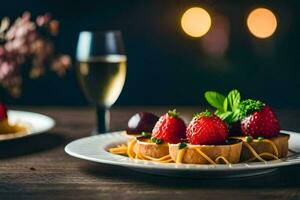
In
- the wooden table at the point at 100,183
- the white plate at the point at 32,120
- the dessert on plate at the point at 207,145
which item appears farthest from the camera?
the white plate at the point at 32,120

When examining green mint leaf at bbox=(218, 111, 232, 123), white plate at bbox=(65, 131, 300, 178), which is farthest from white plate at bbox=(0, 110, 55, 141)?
green mint leaf at bbox=(218, 111, 232, 123)

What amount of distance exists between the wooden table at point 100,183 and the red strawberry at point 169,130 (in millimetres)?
85

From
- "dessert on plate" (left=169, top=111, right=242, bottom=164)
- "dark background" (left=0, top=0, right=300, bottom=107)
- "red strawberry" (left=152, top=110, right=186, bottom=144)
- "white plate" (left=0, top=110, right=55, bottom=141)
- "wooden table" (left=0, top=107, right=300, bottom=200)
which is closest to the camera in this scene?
"wooden table" (left=0, top=107, right=300, bottom=200)

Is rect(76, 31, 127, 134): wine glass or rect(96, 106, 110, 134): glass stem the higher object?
rect(76, 31, 127, 134): wine glass

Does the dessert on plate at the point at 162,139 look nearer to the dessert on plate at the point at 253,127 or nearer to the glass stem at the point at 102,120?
the dessert on plate at the point at 253,127

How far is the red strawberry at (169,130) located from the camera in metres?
1.27

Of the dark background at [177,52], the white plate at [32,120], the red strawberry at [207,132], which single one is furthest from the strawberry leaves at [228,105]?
the dark background at [177,52]

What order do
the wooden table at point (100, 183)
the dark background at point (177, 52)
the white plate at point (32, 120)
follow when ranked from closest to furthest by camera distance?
the wooden table at point (100, 183) < the white plate at point (32, 120) < the dark background at point (177, 52)

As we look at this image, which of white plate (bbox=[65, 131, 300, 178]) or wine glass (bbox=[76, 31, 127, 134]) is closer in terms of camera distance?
white plate (bbox=[65, 131, 300, 178])

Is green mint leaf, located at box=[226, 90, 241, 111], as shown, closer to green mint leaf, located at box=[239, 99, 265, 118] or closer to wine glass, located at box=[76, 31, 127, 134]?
green mint leaf, located at box=[239, 99, 265, 118]

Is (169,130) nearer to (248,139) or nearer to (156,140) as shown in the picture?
(156,140)

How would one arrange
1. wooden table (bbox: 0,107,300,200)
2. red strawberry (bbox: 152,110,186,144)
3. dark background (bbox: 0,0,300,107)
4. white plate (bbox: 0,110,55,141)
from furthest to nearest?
1. dark background (bbox: 0,0,300,107)
2. white plate (bbox: 0,110,55,141)
3. red strawberry (bbox: 152,110,186,144)
4. wooden table (bbox: 0,107,300,200)

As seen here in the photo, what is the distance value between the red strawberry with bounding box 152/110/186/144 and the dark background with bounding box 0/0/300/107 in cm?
236

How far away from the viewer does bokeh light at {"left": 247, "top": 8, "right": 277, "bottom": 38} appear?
362 centimetres
